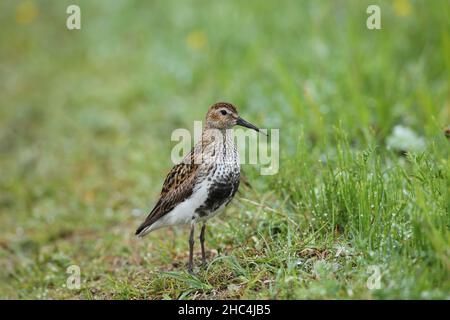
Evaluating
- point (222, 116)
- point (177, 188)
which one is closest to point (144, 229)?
point (177, 188)

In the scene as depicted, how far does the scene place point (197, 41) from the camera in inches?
376

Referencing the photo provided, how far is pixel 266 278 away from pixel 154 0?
8.84 meters

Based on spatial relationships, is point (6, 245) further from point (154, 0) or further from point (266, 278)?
point (154, 0)

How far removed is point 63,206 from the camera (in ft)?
23.8

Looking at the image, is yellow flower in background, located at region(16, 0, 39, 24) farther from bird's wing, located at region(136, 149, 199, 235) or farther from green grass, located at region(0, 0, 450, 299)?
bird's wing, located at region(136, 149, 199, 235)

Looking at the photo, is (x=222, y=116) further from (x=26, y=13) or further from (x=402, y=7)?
(x=26, y=13)

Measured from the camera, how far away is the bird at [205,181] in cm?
481

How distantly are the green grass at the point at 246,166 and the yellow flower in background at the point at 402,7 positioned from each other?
21 millimetres

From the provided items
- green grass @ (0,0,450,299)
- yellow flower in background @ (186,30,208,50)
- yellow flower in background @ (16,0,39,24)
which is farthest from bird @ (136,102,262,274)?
yellow flower in background @ (16,0,39,24)

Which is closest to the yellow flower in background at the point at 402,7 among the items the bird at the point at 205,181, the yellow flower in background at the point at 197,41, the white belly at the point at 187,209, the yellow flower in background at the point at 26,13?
the yellow flower in background at the point at 197,41

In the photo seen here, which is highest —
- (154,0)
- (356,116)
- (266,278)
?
(154,0)

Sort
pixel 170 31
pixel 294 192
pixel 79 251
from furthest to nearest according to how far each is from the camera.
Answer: pixel 170 31 → pixel 79 251 → pixel 294 192
